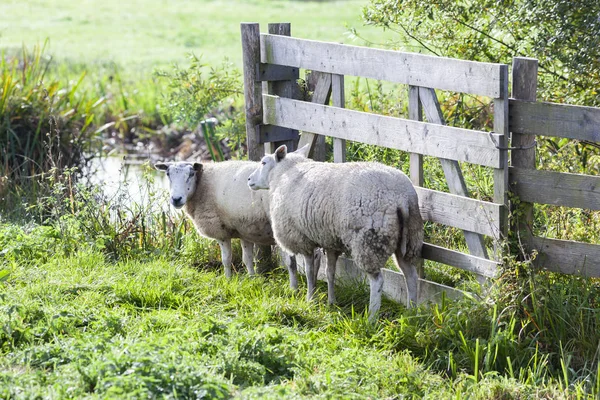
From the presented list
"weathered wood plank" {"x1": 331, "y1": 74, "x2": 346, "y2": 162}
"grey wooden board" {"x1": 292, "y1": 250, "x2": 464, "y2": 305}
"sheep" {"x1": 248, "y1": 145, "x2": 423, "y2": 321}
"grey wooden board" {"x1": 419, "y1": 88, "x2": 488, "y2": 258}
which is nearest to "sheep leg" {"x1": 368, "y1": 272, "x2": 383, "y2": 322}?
"sheep" {"x1": 248, "y1": 145, "x2": 423, "y2": 321}

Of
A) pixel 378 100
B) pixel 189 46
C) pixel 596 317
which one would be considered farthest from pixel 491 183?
pixel 189 46

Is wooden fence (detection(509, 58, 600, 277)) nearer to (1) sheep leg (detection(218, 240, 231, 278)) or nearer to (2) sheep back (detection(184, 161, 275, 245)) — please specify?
(2) sheep back (detection(184, 161, 275, 245))

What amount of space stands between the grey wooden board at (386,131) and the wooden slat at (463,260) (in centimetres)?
69

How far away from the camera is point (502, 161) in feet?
18.9

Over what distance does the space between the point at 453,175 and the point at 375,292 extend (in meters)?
1.03

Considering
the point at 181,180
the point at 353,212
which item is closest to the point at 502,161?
the point at 353,212

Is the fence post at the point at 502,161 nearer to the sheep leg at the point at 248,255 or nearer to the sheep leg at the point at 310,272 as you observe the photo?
the sheep leg at the point at 310,272

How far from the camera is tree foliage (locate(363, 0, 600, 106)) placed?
6613mm

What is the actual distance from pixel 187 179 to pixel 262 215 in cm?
81

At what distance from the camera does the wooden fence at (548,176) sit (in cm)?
547

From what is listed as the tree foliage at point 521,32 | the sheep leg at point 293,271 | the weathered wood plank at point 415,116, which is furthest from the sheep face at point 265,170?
the tree foliage at point 521,32

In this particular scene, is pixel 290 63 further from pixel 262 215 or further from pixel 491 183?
pixel 491 183

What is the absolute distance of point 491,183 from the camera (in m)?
7.80

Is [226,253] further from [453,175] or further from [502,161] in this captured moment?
[502,161]
